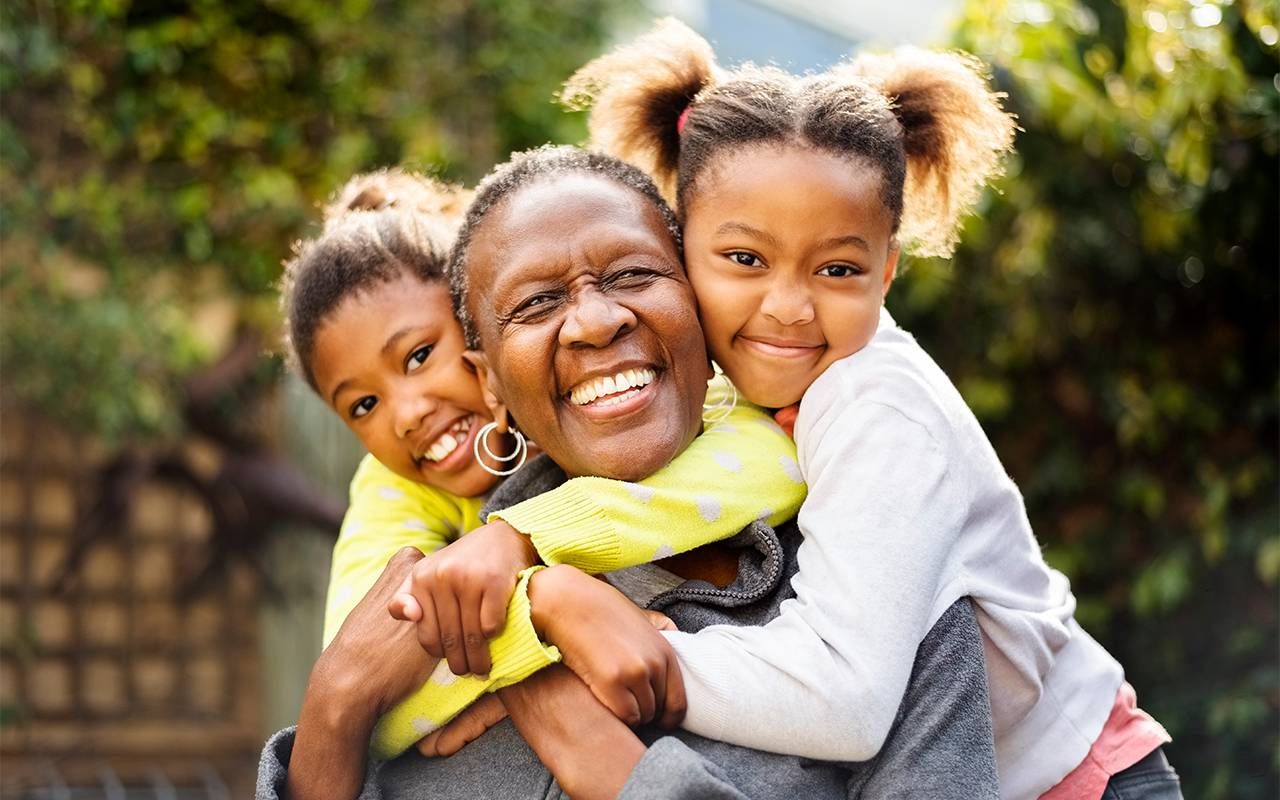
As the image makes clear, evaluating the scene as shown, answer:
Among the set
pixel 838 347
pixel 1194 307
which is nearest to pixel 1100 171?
pixel 1194 307

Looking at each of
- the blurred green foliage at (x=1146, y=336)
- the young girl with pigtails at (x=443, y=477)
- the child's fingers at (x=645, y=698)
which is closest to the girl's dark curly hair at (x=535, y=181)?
the young girl with pigtails at (x=443, y=477)

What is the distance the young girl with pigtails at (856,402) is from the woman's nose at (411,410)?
1.75 feet

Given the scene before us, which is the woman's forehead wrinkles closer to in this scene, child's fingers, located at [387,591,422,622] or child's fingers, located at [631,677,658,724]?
child's fingers, located at [387,591,422,622]

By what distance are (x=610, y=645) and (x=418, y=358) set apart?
827 millimetres

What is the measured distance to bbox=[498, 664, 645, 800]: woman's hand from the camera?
1.91 meters

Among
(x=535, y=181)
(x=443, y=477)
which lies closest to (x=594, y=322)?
(x=535, y=181)

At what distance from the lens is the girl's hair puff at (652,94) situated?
2.49 meters

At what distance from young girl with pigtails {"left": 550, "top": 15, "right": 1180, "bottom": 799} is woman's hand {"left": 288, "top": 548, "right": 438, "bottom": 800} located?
0.41 metres

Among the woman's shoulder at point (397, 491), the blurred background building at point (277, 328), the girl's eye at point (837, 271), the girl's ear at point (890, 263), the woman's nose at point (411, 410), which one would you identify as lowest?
the blurred background building at point (277, 328)

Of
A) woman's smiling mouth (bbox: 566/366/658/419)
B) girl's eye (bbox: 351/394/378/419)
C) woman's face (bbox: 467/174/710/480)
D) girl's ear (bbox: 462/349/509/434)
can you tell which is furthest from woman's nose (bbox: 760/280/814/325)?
girl's eye (bbox: 351/394/378/419)

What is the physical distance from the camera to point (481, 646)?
196 centimetres

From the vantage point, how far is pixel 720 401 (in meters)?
2.38

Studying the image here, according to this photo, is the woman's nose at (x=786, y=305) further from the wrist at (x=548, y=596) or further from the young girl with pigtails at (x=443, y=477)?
the wrist at (x=548, y=596)

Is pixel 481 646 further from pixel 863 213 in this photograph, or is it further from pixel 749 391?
pixel 863 213
